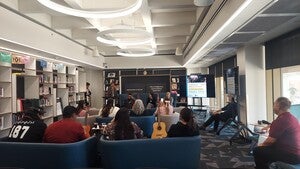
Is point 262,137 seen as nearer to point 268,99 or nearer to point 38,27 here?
point 268,99

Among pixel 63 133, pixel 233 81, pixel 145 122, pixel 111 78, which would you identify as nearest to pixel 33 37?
pixel 145 122

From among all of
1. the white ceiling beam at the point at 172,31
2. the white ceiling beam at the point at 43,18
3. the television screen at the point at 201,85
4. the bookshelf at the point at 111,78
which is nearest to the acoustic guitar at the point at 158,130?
the white ceiling beam at the point at 172,31

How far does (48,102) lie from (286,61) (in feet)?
22.7

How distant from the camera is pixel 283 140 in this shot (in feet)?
12.3

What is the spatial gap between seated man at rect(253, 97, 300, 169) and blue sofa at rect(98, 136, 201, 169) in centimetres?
110

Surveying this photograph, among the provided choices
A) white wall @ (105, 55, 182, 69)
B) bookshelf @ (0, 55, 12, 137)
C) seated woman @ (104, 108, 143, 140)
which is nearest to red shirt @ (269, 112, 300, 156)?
seated woman @ (104, 108, 143, 140)

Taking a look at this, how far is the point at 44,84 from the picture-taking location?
8531 mm

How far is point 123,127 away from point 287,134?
2270 millimetres

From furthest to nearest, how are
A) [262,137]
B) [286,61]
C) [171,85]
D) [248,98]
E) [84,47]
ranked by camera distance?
[171,85] → [84,47] → [248,98] → [286,61] → [262,137]

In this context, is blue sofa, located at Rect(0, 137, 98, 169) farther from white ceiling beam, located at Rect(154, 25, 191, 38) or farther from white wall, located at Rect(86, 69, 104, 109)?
white wall, located at Rect(86, 69, 104, 109)

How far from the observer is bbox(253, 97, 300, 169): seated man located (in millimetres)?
3689

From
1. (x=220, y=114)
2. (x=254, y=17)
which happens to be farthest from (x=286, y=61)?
(x=220, y=114)

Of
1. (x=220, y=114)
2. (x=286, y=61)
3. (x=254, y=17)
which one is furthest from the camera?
(x=220, y=114)

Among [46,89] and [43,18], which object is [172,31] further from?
[46,89]
